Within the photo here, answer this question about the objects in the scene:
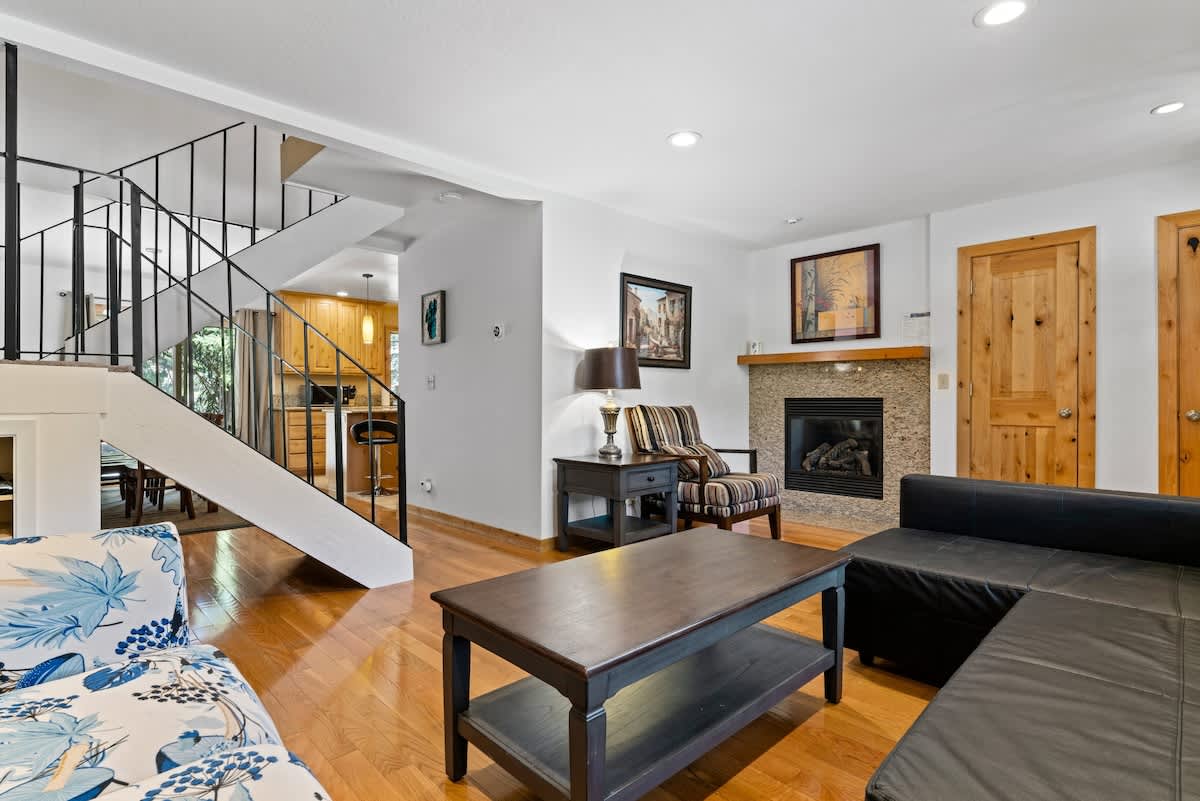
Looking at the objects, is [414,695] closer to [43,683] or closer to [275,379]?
[43,683]

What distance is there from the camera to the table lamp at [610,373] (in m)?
3.93

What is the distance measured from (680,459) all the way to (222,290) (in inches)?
149

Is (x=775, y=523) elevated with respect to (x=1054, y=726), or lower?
lower

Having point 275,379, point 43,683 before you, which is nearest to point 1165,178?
point 43,683

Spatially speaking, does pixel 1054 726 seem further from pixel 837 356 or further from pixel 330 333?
pixel 330 333

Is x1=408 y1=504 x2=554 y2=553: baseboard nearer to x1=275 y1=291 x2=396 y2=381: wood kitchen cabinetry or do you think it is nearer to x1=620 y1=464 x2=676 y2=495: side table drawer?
x1=620 y1=464 x2=676 y2=495: side table drawer

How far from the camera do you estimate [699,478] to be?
3.97 m

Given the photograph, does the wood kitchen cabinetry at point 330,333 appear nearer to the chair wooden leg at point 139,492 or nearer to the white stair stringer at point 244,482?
the chair wooden leg at point 139,492

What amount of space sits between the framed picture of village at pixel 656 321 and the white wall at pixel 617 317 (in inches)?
3.4

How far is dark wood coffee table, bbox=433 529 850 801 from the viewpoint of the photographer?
Result: 128cm

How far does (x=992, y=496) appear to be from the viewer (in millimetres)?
2480

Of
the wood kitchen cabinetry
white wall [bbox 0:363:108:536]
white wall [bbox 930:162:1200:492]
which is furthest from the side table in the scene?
the wood kitchen cabinetry

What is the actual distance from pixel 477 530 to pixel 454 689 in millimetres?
2981

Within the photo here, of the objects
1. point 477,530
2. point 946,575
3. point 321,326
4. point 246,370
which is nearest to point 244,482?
point 477,530
